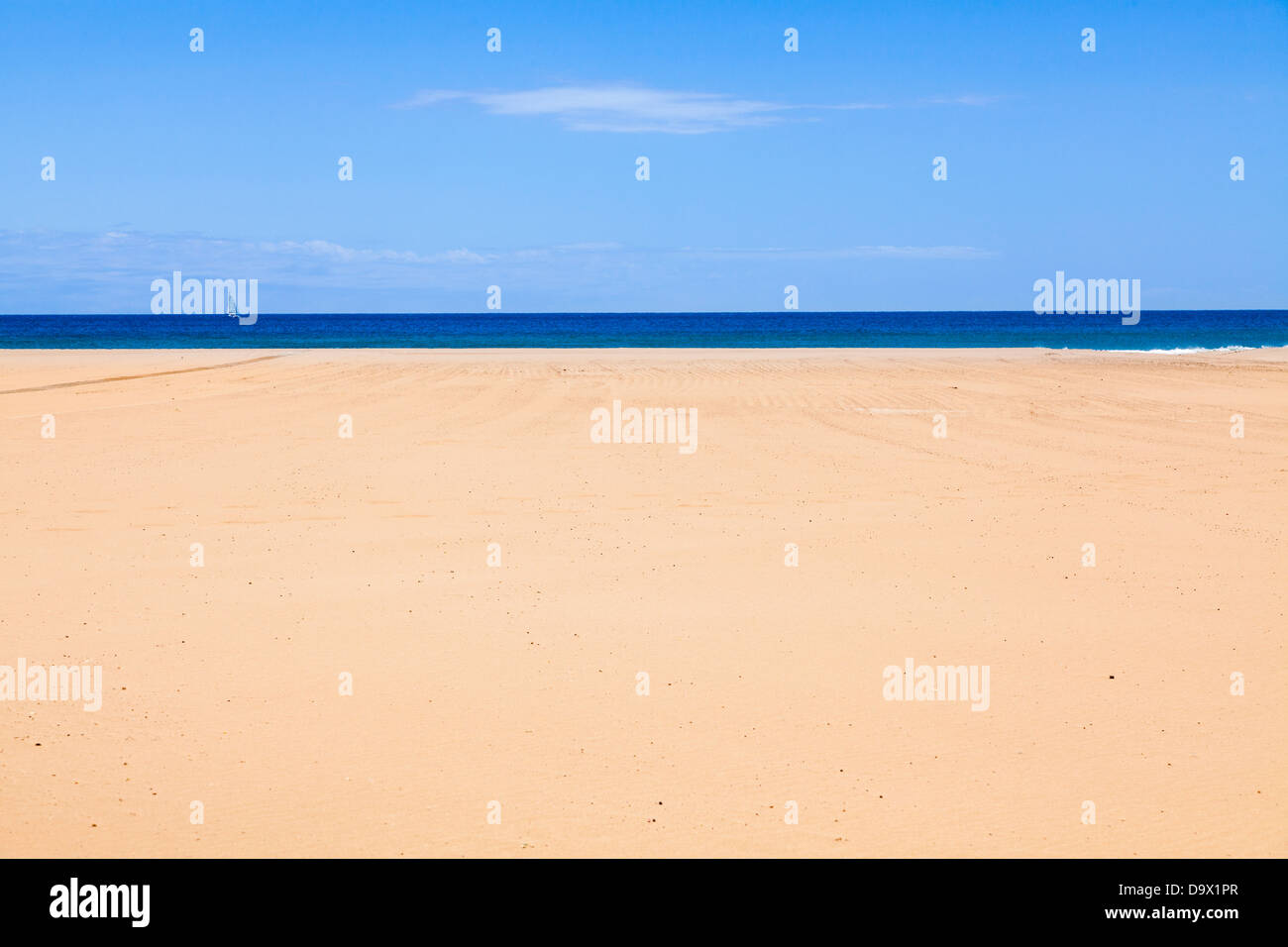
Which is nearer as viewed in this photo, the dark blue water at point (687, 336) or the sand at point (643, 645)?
the sand at point (643, 645)

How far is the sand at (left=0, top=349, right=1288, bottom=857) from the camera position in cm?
505

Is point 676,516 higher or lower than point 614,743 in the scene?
higher

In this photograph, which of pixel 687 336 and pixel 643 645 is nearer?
pixel 643 645

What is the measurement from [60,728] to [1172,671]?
6505 mm

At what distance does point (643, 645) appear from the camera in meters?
7.46

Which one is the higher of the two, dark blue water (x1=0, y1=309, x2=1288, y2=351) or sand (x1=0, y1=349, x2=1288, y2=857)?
dark blue water (x1=0, y1=309, x2=1288, y2=351)

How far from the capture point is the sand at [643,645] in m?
5.05

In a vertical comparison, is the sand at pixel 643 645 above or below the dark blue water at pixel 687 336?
below

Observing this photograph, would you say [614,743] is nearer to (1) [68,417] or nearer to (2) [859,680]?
(2) [859,680]

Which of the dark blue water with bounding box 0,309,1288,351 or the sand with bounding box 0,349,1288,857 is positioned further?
the dark blue water with bounding box 0,309,1288,351

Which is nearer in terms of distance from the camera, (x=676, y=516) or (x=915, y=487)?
(x=676, y=516)

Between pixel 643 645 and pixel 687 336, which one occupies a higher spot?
pixel 687 336
